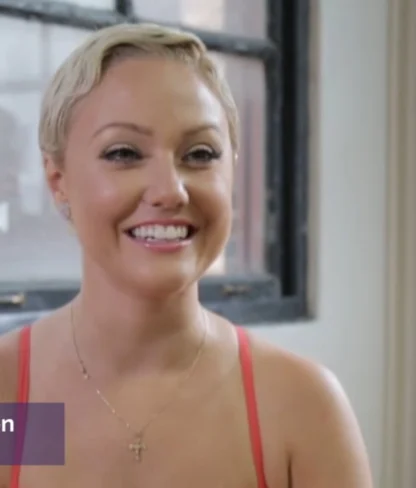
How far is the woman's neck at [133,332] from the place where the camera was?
870 mm

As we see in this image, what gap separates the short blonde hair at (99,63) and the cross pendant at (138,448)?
33 centimetres

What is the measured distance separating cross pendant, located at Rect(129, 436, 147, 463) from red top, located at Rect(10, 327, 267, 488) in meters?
0.12

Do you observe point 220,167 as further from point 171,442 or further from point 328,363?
point 328,363

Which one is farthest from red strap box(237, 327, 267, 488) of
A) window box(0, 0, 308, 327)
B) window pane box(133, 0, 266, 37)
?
window pane box(133, 0, 266, 37)

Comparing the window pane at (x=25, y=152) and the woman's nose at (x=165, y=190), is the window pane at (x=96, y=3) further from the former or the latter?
the woman's nose at (x=165, y=190)

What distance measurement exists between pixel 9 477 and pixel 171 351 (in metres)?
0.23

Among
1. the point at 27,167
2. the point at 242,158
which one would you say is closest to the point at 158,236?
the point at 27,167

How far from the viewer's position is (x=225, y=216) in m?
0.85

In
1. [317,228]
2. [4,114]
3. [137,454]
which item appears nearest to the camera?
[137,454]

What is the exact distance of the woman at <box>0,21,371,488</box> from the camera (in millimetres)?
799

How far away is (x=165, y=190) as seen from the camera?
0.78 meters

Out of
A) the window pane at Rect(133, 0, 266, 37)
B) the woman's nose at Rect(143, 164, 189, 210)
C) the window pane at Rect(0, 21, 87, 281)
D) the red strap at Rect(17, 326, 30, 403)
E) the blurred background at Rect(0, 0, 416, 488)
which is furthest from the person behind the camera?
the blurred background at Rect(0, 0, 416, 488)

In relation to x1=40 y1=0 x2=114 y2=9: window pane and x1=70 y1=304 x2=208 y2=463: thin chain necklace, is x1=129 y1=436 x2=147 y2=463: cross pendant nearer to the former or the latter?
x1=70 y1=304 x2=208 y2=463: thin chain necklace

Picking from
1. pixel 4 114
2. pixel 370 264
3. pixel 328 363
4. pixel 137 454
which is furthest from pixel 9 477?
pixel 370 264
